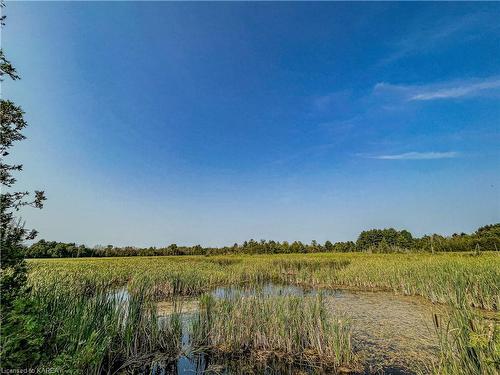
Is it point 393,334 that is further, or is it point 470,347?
point 393,334

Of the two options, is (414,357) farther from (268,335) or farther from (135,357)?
(135,357)

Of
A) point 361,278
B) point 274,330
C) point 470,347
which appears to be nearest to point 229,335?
point 274,330

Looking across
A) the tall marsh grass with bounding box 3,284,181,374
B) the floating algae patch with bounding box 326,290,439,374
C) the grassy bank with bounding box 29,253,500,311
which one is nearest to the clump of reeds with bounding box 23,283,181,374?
the tall marsh grass with bounding box 3,284,181,374

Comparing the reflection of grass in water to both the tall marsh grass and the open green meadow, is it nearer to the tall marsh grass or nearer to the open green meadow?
the open green meadow

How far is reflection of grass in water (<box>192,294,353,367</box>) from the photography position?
562 centimetres

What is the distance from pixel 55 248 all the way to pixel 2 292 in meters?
64.1

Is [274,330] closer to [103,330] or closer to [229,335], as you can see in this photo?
[229,335]

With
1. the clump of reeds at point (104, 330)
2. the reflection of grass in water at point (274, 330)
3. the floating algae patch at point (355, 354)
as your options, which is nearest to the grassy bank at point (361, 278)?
the clump of reeds at point (104, 330)

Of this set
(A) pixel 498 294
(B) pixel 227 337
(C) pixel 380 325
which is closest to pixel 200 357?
(B) pixel 227 337

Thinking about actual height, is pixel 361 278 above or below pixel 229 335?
above

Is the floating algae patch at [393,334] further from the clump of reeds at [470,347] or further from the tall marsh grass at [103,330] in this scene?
the tall marsh grass at [103,330]

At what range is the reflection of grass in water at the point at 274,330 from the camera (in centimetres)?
562

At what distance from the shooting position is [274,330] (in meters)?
6.09

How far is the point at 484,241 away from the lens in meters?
38.1
